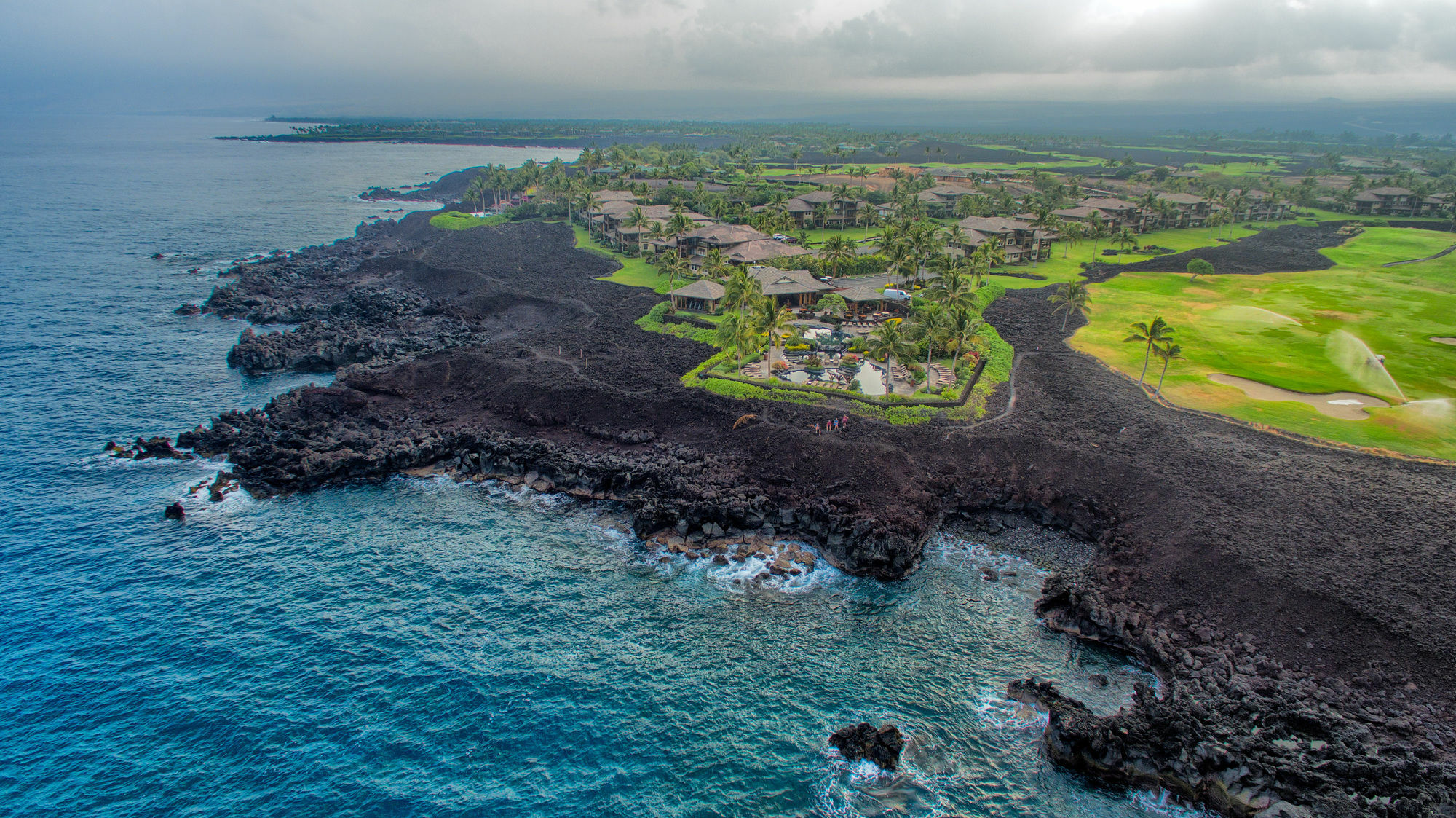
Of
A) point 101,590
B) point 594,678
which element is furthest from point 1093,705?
point 101,590

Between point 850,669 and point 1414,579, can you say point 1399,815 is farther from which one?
point 850,669

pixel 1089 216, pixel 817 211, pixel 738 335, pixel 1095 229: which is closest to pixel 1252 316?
pixel 1095 229

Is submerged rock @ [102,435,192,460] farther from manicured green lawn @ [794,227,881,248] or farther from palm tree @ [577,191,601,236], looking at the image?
manicured green lawn @ [794,227,881,248]

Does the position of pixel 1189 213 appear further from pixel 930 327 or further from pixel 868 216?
pixel 930 327

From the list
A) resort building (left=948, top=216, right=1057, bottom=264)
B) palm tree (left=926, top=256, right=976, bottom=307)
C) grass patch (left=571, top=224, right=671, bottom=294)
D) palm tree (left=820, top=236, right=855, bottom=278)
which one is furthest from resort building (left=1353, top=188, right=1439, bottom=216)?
grass patch (left=571, top=224, right=671, bottom=294)

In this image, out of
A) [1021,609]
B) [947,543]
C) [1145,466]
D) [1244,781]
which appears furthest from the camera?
[1145,466]

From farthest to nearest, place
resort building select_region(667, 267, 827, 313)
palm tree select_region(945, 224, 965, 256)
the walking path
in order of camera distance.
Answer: the walking path, palm tree select_region(945, 224, 965, 256), resort building select_region(667, 267, 827, 313)

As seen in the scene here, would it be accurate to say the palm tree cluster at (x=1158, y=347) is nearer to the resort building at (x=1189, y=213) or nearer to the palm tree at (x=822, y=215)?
the palm tree at (x=822, y=215)
